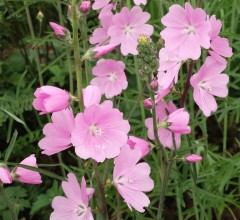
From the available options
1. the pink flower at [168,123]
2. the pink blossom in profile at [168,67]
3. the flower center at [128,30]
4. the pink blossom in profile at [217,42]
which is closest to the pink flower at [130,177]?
the pink flower at [168,123]

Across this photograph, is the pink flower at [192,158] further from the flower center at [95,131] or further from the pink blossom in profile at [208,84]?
the flower center at [95,131]

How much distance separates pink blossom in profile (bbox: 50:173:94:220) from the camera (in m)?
1.29

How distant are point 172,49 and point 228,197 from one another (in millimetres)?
860

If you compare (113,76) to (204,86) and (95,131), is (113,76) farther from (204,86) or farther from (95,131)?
(95,131)

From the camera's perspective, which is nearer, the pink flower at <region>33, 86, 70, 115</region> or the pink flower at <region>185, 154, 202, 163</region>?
the pink flower at <region>33, 86, 70, 115</region>

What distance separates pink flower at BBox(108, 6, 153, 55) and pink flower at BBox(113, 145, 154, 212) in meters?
0.56

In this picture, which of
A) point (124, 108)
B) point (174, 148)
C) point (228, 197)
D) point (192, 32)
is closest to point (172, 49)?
point (192, 32)

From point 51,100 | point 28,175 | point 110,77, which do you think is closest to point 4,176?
point 28,175

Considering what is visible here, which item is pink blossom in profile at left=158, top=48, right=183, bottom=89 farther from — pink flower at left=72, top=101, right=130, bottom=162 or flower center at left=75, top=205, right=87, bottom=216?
flower center at left=75, top=205, right=87, bottom=216

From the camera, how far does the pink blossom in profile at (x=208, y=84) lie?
1456 mm

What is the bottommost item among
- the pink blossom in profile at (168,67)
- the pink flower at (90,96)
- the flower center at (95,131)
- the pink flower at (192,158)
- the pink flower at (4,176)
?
the pink flower at (192,158)

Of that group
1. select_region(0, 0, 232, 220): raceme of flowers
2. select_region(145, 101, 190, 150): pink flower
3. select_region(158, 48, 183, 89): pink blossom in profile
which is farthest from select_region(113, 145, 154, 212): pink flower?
select_region(158, 48, 183, 89): pink blossom in profile

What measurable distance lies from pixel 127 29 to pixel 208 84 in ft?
1.57

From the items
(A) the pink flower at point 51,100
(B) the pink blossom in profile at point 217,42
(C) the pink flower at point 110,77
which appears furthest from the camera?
(C) the pink flower at point 110,77
